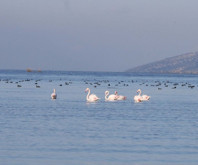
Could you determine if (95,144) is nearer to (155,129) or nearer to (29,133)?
(29,133)

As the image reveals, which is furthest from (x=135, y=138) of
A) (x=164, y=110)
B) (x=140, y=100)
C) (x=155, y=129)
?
(x=140, y=100)

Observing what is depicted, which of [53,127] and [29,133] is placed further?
[53,127]

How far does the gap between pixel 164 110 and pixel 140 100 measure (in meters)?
7.81

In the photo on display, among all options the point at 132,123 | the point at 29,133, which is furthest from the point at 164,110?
the point at 29,133

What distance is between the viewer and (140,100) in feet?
148

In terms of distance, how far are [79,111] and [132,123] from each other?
7035mm

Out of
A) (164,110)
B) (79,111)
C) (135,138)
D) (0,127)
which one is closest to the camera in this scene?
(135,138)

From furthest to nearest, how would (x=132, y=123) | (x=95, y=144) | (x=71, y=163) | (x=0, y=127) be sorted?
(x=132, y=123) → (x=0, y=127) → (x=95, y=144) → (x=71, y=163)

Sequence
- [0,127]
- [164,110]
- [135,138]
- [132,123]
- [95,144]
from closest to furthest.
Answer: [95,144] < [135,138] < [0,127] < [132,123] < [164,110]

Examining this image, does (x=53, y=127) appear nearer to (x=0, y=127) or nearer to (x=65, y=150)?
(x=0, y=127)

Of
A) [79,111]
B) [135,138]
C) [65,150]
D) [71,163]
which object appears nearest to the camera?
[71,163]

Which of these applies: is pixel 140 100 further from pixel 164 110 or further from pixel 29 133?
pixel 29 133

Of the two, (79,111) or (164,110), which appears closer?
(79,111)

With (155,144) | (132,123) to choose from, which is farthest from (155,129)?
(155,144)
